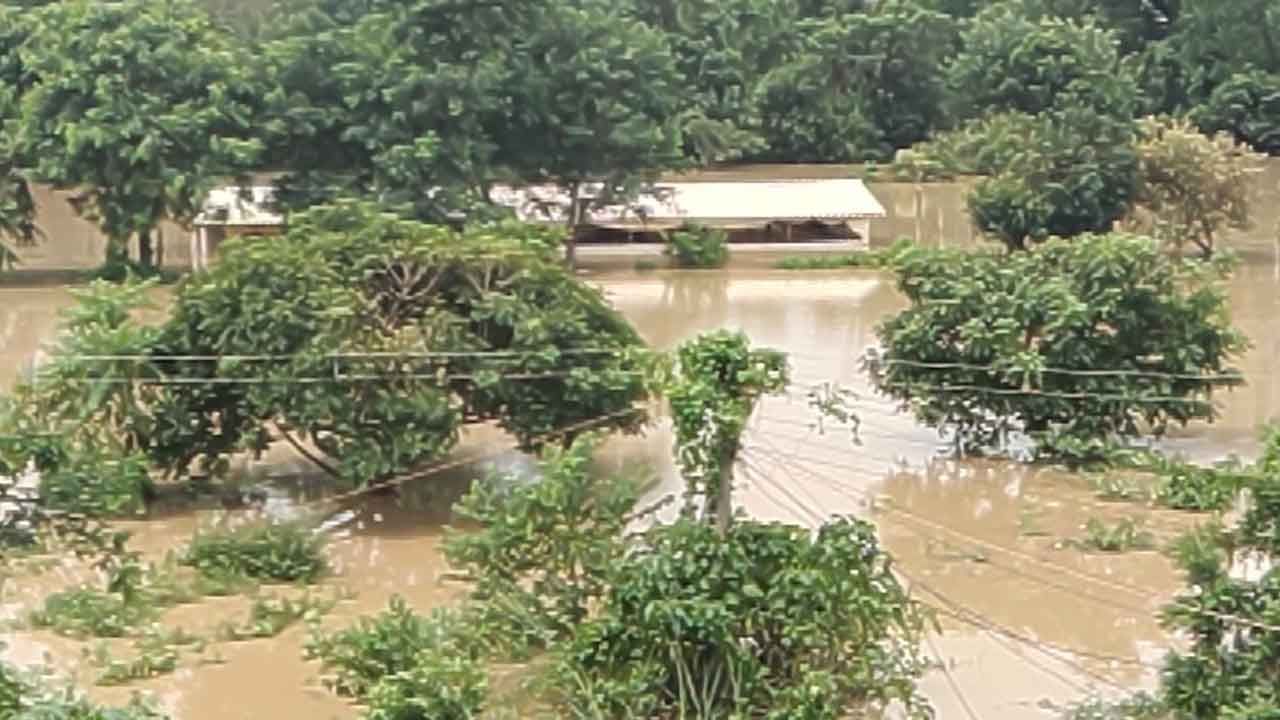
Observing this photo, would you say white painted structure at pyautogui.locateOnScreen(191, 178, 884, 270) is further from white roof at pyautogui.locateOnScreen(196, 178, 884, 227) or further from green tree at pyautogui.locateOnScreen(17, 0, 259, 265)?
green tree at pyautogui.locateOnScreen(17, 0, 259, 265)

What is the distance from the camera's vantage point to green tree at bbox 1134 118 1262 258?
24.3 metres

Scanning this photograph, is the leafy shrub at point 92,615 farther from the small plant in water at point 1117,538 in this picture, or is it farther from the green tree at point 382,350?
the small plant in water at point 1117,538

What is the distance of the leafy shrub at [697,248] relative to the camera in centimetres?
2589

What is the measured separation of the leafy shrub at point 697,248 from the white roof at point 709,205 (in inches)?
16.9

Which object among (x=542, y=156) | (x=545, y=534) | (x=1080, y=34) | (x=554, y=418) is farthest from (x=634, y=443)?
(x=1080, y=34)

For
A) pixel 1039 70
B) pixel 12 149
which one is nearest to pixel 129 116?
pixel 12 149

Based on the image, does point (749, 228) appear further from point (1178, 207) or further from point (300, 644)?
point (300, 644)

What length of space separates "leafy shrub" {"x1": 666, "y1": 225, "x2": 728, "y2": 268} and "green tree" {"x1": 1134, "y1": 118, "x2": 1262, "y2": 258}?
5279 mm

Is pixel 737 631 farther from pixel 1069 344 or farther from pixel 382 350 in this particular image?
pixel 1069 344

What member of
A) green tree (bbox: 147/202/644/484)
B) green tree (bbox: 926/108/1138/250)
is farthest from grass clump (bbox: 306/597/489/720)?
green tree (bbox: 926/108/1138/250)

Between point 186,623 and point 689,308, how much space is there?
1139cm

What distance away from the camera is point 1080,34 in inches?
1153

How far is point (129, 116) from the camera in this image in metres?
22.9

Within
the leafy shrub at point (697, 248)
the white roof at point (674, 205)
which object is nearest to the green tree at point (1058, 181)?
the white roof at point (674, 205)
